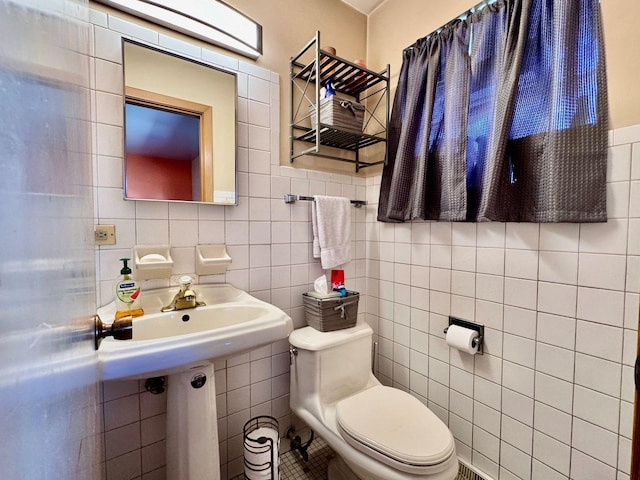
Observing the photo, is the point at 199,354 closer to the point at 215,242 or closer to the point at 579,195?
the point at 215,242

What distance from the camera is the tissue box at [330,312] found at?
1438 millimetres

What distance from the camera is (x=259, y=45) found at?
4.62 ft

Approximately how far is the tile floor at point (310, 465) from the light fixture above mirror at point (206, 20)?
6.48 feet

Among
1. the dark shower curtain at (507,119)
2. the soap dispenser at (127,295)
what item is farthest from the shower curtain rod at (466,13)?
the soap dispenser at (127,295)

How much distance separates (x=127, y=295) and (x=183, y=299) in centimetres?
18

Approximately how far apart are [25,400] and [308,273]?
1.48 m

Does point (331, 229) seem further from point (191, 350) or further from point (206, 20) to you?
point (206, 20)

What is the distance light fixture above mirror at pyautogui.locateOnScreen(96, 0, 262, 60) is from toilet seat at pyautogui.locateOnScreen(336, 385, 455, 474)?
5.42 ft

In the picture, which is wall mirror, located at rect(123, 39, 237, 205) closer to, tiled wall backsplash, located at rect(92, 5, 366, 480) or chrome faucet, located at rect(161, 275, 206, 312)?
tiled wall backsplash, located at rect(92, 5, 366, 480)

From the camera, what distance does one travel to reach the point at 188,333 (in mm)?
1026

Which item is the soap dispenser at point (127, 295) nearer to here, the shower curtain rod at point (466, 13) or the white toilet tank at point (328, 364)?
the white toilet tank at point (328, 364)

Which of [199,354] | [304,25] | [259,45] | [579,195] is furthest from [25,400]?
[304,25]

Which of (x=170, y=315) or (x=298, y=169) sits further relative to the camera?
(x=298, y=169)

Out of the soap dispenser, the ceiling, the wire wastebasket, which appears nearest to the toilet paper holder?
the wire wastebasket
